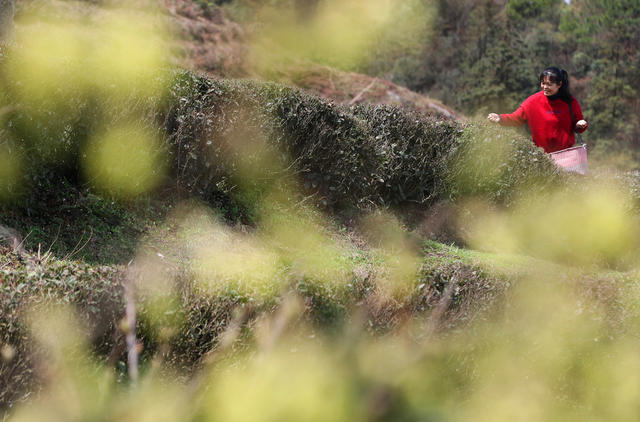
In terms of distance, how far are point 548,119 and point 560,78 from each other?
1.90 feet

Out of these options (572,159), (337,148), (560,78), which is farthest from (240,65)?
(337,148)

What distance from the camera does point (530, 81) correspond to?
2781 centimetres

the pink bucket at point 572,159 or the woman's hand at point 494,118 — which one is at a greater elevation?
the woman's hand at point 494,118

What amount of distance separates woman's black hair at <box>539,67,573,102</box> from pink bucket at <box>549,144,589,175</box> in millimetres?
685

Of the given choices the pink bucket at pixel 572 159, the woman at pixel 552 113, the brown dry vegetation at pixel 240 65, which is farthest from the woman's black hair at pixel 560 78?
the brown dry vegetation at pixel 240 65

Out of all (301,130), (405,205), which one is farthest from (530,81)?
(301,130)

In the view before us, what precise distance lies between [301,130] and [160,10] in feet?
35.1

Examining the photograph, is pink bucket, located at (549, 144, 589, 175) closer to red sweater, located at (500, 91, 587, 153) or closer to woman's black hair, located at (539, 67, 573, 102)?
red sweater, located at (500, 91, 587, 153)

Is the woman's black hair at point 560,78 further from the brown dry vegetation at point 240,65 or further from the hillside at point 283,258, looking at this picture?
the brown dry vegetation at point 240,65

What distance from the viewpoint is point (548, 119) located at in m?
9.11

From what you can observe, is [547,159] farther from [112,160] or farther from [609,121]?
[609,121]

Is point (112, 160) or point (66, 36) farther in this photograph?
point (66, 36)

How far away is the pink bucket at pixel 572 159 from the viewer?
898 cm

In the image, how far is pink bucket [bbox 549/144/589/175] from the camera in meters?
8.98
